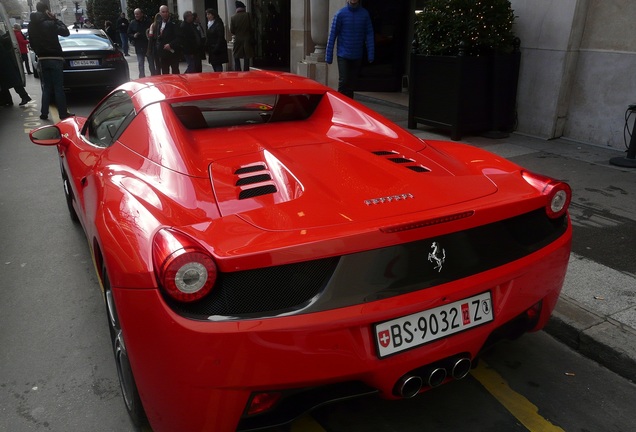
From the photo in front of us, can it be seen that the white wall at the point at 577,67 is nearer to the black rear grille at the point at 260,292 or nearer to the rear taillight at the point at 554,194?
the rear taillight at the point at 554,194

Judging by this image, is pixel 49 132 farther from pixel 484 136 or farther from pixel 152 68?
pixel 152 68

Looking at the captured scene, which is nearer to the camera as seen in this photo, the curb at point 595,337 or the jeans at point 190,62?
the curb at point 595,337

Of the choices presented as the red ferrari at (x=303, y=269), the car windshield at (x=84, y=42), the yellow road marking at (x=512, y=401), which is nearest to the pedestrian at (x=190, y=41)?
the car windshield at (x=84, y=42)

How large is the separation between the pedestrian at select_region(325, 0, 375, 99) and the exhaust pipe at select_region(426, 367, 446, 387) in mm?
7471

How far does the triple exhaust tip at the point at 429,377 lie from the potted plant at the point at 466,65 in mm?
5743

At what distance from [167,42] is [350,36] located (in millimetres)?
6192

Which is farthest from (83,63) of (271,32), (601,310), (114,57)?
(601,310)

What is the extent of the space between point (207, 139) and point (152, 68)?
1332 centimetres

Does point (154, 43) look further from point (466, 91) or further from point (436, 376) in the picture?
point (436, 376)

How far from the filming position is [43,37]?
391 inches

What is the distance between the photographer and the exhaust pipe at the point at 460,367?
7.11ft

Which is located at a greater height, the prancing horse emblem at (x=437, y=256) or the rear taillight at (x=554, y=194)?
the rear taillight at (x=554, y=194)

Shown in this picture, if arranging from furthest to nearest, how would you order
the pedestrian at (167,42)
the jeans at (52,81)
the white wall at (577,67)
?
the pedestrian at (167,42), the jeans at (52,81), the white wall at (577,67)

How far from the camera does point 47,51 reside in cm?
999
